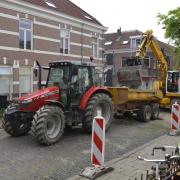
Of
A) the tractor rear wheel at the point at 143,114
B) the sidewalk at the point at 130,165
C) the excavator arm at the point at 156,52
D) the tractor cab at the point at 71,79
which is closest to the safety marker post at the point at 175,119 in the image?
the sidewalk at the point at 130,165

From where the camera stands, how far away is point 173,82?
1938cm

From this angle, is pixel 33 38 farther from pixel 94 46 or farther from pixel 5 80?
pixel 94 46

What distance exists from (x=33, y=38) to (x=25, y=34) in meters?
0.61

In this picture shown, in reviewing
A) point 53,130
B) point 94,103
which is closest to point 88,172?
point 53,130

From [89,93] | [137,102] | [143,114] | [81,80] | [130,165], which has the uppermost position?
[81,80]

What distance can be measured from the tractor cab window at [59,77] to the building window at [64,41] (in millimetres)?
13037

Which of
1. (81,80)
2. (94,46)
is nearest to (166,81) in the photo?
(81,80)

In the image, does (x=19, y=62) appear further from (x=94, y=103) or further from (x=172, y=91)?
(x=94, y=103)

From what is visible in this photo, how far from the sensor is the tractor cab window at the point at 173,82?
19.3 m

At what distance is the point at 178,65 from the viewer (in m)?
22.6

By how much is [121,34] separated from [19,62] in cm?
2941

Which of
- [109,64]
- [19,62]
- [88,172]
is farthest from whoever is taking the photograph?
[109,64]

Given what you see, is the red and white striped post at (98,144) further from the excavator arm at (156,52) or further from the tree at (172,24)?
the tree at (172,24)

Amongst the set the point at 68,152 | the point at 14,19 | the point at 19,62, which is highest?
the point at 14,19
